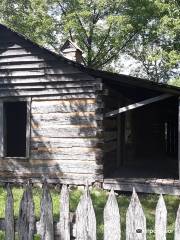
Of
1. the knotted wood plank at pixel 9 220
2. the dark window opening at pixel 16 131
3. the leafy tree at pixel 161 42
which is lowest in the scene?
the knotted wood plank at pixel 9 220

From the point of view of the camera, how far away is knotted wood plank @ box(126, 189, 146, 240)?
3314 millimetres

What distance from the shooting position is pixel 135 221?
10.9 ft

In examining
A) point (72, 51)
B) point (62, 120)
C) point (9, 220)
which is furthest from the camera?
point (72, 51)

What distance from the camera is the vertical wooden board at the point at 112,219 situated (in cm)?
336

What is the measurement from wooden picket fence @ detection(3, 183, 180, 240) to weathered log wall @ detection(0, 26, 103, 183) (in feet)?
26.3

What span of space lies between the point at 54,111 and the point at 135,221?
8.97m

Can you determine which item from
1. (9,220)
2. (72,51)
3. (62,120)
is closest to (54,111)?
(62,120)

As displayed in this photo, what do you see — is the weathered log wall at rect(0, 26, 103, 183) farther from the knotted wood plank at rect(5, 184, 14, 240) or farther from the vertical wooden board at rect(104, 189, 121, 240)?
the vertical wooden board at rect(104, 189, 121, 240)

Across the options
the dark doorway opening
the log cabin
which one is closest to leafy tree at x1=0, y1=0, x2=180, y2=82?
the dark doorway opening

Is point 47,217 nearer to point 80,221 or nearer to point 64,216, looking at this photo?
point 64,216

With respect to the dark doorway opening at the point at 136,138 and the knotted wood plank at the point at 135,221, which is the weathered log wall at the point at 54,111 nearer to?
the dark doorway opening at the point at 136,138

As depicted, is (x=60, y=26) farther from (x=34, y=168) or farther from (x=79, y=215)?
(x=79, y=215)

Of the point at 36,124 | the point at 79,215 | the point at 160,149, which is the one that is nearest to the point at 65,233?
the point at 79,215

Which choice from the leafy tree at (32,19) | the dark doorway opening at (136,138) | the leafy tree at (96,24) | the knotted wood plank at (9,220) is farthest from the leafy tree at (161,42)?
the knotted wood plank at (9,220)
